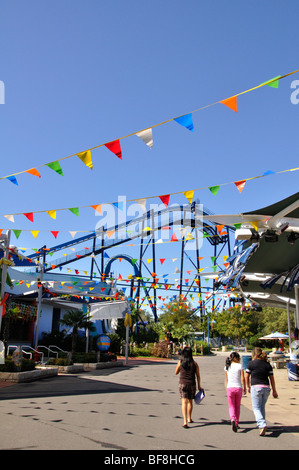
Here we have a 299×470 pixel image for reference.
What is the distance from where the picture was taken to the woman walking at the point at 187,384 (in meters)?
6.97

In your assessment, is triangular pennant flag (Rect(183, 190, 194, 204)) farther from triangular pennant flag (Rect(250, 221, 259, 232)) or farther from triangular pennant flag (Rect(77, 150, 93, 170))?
triangular pennant flag (Rect(77, 150, 93, 170))

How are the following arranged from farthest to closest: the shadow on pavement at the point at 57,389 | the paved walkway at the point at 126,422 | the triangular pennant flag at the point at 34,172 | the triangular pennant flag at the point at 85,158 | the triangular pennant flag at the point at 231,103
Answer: the shadow on pavement at the point at 57,389 → the triangular pennant flag at the point at 34,172 → the triangular pennant flag at the point at 85,158 → the triangular pennant flag at the point at 231,103 → the paved walkway at the point at 126,422

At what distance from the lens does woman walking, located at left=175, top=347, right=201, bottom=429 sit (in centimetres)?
697

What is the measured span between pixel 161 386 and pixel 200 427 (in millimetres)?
7006

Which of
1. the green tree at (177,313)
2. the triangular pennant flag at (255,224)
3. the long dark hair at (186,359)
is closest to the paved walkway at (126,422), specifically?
the long dark hair at (186,359)

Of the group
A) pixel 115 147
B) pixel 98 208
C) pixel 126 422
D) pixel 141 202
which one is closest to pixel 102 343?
pixel 98 208

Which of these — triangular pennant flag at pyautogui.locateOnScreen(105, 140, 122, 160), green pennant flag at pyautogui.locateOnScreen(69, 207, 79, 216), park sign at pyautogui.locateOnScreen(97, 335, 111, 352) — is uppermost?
triangular pennant flag at pyautogui.locateOnScreen(105, 140, 122, 160)

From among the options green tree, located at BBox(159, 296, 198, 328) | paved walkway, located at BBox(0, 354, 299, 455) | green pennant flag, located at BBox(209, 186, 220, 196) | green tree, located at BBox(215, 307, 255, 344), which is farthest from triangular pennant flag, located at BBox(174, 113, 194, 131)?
green tree, located at BBox(215, 307, 255, 344)

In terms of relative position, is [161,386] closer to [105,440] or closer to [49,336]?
[105,440]

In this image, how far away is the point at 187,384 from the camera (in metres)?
7.10

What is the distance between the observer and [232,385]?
6879 millimetres

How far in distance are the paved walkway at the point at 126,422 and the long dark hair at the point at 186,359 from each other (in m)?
1.01

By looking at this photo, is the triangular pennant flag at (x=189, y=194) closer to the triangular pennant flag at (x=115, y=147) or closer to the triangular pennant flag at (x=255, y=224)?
the triangular pennant flag at (x=255, y=224)
